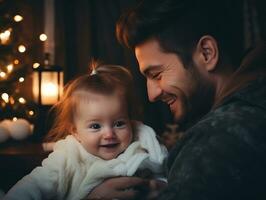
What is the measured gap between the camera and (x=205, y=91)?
142 centimetres

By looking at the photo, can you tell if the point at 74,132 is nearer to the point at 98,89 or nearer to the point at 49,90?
the point at 98,89

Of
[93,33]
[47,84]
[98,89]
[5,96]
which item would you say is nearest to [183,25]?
[98,89]

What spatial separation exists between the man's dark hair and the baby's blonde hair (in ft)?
1.30

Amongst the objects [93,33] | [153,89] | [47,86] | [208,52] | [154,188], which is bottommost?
[154,188]

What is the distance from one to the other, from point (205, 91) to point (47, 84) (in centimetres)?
158

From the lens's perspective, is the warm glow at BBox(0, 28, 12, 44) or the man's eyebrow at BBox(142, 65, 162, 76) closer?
the man's eyebrow at BBox(142, 65, 162, 76)

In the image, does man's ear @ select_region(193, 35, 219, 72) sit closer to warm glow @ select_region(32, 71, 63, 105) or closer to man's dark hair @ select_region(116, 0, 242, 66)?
man's dark hair @ select_region(116, 0, 242, 66)

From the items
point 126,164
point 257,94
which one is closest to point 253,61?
point 257,94

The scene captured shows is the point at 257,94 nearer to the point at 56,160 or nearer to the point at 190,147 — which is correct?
the point at 190,147

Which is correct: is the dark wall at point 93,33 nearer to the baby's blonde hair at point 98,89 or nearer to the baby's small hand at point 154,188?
the baby's blonde hair at point 98,89

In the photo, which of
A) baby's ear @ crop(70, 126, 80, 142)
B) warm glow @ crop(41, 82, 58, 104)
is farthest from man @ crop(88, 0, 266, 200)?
warm glow @ crop(41, 82, 58, 104)

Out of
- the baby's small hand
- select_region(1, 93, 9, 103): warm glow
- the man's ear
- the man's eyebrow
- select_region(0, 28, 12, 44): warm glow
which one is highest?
select_region(0, 28, 12, 44): warm glow

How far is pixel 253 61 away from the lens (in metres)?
1.25

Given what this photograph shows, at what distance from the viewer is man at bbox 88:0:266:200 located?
0.99 meters
